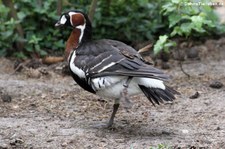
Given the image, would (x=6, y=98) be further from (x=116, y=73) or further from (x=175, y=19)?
(x=175, y=19)

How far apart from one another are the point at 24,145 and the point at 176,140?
1146 mm

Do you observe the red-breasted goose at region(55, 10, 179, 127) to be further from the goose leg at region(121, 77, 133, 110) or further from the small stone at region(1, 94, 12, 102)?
the small stone at region(1, 94, 12, 102)

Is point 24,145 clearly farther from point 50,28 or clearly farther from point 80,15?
point 50,28

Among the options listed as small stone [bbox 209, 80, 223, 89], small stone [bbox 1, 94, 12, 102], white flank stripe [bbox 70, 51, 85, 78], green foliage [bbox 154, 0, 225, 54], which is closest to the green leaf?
green foliage [bbox 154, 0, 225, 54]

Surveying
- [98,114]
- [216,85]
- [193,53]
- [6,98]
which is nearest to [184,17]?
[216,85]

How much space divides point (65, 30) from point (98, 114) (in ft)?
6.71

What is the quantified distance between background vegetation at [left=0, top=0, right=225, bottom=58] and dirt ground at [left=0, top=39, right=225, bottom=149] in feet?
0.95

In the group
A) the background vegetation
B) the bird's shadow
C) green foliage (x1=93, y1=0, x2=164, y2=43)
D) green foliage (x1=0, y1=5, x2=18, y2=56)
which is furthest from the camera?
green foliage (x1=93, y1=0, x2=164, y2=43)

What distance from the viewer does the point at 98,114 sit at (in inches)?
234

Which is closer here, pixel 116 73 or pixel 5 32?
pixel 116 73

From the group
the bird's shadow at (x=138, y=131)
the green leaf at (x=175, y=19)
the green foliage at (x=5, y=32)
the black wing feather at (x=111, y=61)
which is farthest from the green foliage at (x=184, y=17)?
the green foliage at (x=5, y=32)

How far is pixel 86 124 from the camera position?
558 centimetres

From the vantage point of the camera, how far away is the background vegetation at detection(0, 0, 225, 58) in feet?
24.2

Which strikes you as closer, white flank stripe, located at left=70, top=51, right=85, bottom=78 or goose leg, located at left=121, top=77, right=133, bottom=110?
goose leg, located at left=121, top=77, right=133, bottom=110
